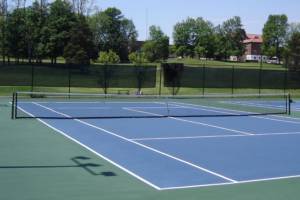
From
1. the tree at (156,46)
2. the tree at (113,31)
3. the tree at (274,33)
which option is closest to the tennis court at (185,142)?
the tree at (113,31)

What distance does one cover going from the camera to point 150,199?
267 inches

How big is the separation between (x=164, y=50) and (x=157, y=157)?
87.3 meters

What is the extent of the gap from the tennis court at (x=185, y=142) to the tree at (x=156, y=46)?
2583 inches

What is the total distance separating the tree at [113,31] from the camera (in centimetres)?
8712

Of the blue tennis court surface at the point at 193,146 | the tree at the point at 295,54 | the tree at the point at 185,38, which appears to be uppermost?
the tree at the point at 185,38

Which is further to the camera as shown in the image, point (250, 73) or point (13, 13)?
point (13, 13)

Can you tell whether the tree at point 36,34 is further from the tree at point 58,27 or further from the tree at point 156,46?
the tree at point 156,46

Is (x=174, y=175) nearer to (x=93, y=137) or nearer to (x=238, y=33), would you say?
(x=93, y=137)

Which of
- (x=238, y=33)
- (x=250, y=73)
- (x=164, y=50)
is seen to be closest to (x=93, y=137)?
(x=250, y=73)

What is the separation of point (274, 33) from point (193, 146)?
112709 millimetres

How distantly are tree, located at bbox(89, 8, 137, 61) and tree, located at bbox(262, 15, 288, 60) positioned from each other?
31.2 meters

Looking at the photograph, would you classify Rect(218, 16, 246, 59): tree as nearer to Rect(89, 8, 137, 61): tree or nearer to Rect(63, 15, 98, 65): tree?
Rect(89, 8, 137, 61): tree

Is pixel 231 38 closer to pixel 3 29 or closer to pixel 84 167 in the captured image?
pixel 3 29

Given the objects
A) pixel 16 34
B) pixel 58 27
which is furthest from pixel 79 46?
pixel 16 34
